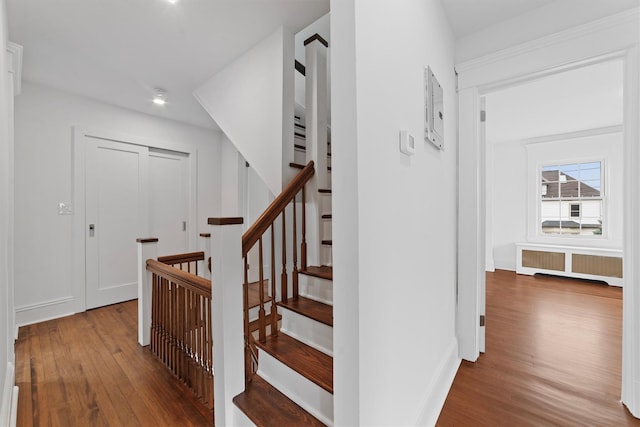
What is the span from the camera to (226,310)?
1386 millimetres

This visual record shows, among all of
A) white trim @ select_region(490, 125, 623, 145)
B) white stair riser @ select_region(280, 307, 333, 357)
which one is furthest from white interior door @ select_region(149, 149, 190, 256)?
white trim @ select_region(490, 125, 623, 145)

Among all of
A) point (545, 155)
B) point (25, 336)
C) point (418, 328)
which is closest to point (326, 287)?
point (418, 328)

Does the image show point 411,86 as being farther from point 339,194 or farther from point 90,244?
point 90,244

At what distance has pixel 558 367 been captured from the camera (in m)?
1.97

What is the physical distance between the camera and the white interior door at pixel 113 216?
3279mm

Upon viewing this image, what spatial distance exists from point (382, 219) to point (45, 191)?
3.83 metres

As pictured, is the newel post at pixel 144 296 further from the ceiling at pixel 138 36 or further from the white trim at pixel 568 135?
the white trim at pixel 568 135

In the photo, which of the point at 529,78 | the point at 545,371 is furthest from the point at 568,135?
the point at 545,371

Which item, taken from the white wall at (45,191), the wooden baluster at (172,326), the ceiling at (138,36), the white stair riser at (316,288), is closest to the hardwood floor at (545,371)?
the white stair riser at (316,288)

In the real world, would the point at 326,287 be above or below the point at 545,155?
below

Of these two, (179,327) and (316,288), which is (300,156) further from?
(179,327)

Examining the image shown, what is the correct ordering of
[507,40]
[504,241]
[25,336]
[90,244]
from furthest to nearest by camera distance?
[504,241] < [90,244] < [25,336] < [507,40]

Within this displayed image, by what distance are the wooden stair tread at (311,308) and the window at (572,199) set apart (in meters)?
5.12

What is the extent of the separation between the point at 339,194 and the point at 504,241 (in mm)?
5594
